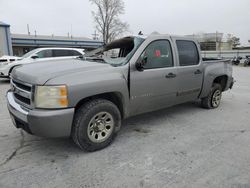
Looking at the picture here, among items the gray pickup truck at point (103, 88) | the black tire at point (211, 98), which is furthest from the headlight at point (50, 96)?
the black tire at point (211, 98)

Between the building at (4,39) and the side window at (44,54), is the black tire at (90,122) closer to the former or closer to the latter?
the side window at (44,54)

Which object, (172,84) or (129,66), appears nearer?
(129,66)

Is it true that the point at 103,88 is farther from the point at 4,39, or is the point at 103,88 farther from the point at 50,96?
the point at 4,39

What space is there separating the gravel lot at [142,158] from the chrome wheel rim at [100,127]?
0.22 m

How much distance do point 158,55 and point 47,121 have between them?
7.55 feet

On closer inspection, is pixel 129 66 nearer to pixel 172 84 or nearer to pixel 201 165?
pixel 172 84

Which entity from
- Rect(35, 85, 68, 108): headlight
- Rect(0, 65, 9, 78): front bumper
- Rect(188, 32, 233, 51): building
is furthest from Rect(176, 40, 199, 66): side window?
Rect(188, 32, 233, 51): building

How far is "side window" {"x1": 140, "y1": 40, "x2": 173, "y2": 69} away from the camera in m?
3.54

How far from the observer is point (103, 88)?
291 cm

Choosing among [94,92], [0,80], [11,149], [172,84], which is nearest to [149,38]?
[172,84]

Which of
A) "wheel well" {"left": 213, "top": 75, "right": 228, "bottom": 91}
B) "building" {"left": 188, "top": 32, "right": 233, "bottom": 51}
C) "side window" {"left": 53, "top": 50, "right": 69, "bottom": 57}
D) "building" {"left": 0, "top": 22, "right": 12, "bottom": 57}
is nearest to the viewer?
"wheel well" {"left": 213, "top": 75, "right": 228, "bottom": 91}

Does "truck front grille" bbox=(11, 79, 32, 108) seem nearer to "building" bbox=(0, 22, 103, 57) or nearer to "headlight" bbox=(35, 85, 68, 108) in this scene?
"headlight" bbox=(35, 85, 68, 108)

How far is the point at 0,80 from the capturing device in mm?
10914

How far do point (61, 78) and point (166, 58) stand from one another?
214 cm
